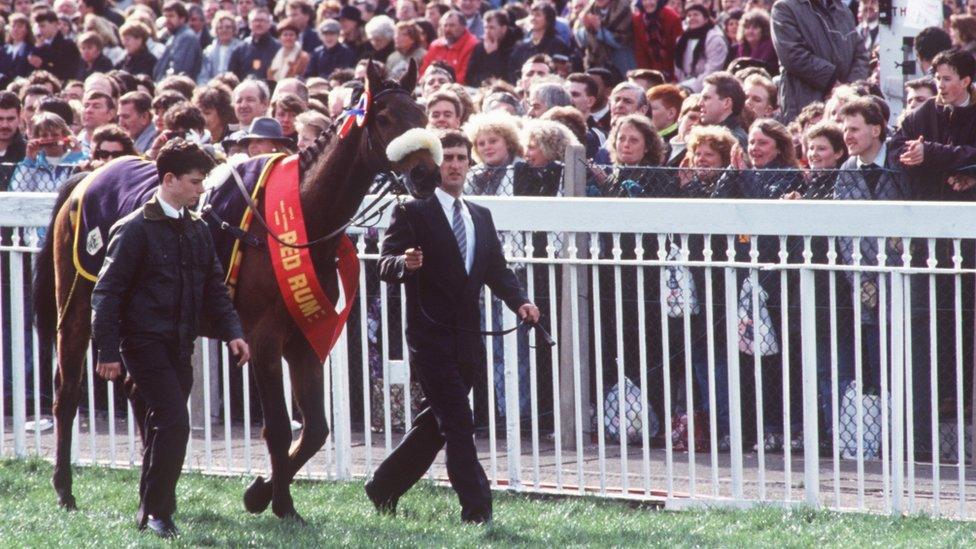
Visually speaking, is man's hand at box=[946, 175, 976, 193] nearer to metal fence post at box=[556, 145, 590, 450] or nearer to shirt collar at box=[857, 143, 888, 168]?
shirt collar at box=[857, 143, 888, 168]

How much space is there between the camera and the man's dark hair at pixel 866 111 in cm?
881

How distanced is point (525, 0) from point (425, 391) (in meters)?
11.9

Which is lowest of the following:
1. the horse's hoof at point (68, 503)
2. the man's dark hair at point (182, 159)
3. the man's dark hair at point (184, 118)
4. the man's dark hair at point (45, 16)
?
the horse's hoof at point (68, 503)

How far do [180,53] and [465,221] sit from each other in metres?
11.5

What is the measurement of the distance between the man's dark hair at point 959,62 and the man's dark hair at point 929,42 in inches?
63.0

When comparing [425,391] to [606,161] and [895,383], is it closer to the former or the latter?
[895,383]

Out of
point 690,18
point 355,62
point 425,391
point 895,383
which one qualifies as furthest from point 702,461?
point 355,62

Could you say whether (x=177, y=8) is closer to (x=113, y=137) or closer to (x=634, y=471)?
(x=113, y=137)

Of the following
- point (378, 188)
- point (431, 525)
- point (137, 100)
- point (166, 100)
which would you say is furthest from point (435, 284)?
point (166, 100)

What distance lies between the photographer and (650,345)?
27.7 ft

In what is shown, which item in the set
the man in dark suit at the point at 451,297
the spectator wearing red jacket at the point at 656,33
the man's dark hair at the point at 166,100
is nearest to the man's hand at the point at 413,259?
the man in dark suit at the point at 451,297

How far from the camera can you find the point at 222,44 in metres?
17.6

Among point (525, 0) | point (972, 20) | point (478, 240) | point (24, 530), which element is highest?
point (525, 0)

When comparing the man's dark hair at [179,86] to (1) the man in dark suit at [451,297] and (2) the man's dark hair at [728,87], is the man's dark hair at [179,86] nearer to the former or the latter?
(2) the man's dark hair at [728,87]
